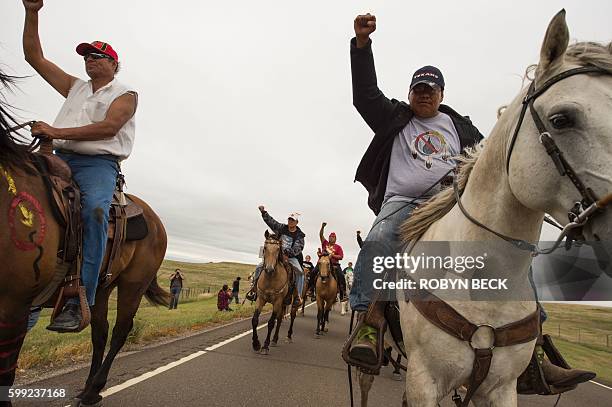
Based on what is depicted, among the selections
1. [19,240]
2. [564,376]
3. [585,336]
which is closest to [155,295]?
[19,240]

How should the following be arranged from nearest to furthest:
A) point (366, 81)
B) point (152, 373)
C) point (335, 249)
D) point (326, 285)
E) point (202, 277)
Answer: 1. point (366, 81)
2. point (152, 373)
3. point (326, 285)
4. point (335, 249)
5. point (202, 277)

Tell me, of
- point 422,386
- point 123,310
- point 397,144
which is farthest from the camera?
point 123,310

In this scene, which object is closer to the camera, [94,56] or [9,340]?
[9,340]

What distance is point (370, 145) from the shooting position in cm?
329

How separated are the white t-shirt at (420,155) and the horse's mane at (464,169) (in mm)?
298

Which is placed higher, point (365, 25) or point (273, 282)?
point (365, 25)

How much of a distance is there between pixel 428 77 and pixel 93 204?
3.00 meters

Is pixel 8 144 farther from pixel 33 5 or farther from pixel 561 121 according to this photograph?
pixel 561 121

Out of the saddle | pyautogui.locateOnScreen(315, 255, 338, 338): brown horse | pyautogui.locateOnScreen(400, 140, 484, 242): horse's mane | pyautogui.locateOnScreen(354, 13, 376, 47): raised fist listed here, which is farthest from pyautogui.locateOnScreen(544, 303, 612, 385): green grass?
the saddle

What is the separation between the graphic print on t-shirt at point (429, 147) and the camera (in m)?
3.02

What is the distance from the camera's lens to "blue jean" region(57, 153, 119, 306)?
2.85 m

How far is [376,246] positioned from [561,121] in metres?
1.59

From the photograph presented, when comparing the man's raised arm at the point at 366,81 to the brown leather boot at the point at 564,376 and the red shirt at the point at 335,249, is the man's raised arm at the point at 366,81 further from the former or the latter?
the red shirt at the point at 335,249

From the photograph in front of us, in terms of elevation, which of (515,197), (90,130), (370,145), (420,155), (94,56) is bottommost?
(515,197)
